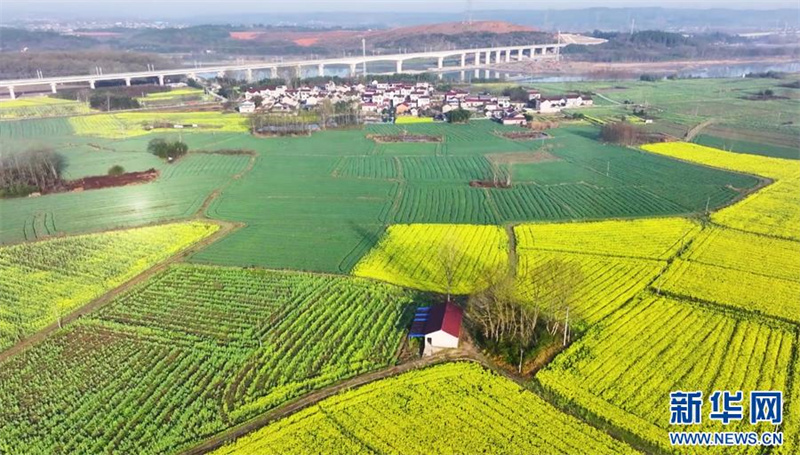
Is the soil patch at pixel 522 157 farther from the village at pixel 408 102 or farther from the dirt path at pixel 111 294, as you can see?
the dirt path at pixel 111 294

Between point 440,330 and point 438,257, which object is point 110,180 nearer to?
point 438,257

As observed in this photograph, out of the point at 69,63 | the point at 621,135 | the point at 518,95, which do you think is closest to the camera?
the point at 621,135

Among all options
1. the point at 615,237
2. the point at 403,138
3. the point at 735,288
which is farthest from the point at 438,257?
the point at 403,138

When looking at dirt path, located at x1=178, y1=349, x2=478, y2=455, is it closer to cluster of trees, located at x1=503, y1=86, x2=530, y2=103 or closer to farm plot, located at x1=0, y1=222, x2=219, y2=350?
farm plot, located at x1=0, y1=222, x2=219, y2=350

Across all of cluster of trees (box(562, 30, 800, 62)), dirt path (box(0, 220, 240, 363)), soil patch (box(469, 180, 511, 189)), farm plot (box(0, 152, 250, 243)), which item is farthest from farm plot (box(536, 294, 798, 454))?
cluster of trees (box(562, 30, 800, 62))

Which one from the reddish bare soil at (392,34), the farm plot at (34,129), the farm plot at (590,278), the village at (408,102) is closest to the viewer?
the farm plot at (590,278)

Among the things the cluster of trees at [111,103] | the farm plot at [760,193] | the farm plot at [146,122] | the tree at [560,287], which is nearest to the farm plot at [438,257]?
the tree at [560,287]
